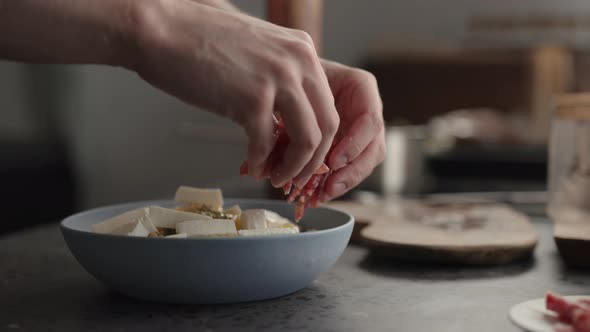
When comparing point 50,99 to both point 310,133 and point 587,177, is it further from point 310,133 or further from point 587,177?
point 310,133

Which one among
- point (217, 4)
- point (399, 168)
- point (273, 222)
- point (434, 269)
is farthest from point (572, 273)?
point (399, 168)

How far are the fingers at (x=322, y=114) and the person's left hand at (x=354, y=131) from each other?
0.13 m

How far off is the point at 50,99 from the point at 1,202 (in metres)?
0.58

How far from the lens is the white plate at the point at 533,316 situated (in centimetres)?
69

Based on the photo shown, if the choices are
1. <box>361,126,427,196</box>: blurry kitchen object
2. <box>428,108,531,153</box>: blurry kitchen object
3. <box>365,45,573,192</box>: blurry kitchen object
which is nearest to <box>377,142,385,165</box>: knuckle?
<box>361,126,427,196</box>: blurry kitchen object

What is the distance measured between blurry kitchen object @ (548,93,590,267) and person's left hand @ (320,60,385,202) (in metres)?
0.38

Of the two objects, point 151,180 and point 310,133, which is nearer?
point 310,133

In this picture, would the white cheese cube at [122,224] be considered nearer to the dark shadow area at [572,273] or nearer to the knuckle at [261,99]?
the knuckle at [261,99]

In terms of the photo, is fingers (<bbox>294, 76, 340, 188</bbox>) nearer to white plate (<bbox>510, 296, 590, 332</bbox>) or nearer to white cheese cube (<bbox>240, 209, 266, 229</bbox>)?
white cheese cube (<bbox>240, 209, 266, 229</bbox>)

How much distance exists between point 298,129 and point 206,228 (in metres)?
0.18

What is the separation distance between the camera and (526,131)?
4.14m

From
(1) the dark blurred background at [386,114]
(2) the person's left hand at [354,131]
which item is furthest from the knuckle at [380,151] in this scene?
(1) the dark blurred background at [386,114]

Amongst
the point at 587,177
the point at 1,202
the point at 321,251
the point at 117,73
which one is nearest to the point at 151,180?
the point at 117,73

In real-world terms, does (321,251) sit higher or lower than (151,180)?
higher
